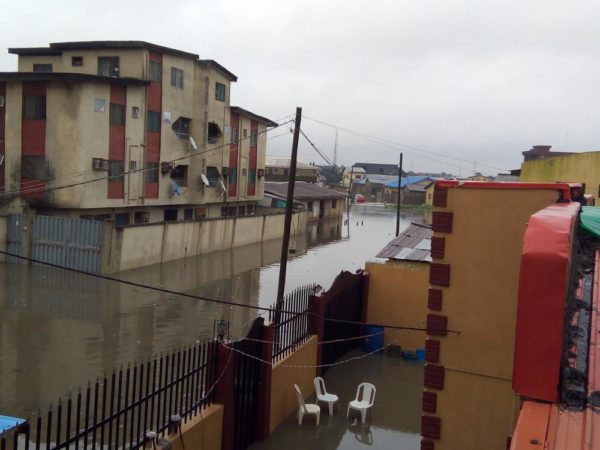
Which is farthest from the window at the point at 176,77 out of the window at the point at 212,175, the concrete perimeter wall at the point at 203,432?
the concrete perimeter wall at the point at 203,432

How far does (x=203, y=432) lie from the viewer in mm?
8078

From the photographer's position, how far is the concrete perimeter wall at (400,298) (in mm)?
15648

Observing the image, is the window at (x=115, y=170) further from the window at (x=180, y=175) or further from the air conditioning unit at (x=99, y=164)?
the window at (x=180, y=175)

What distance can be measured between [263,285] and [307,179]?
66.1 metres

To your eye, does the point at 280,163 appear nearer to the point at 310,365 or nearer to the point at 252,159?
the point at 252,159

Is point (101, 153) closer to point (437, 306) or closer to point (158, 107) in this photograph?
point (158, 107)

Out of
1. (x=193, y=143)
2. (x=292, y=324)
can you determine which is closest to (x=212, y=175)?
(x=193, y=143)

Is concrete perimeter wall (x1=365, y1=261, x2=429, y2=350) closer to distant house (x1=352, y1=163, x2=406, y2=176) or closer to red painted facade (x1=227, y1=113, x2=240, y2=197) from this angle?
red painted facade (x1=227, y1=113, x2=240, y2=197)

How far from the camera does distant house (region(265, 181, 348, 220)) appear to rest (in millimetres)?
49872

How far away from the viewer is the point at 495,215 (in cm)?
764

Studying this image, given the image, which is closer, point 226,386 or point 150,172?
point 226,386

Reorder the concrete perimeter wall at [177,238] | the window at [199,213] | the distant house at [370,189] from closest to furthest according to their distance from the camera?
the concrete perimeter wall at [177,238], the window at [199,213], the distant house at [370,189]

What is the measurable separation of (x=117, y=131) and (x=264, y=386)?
20761 millimetres

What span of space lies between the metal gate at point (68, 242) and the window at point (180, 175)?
981cm
